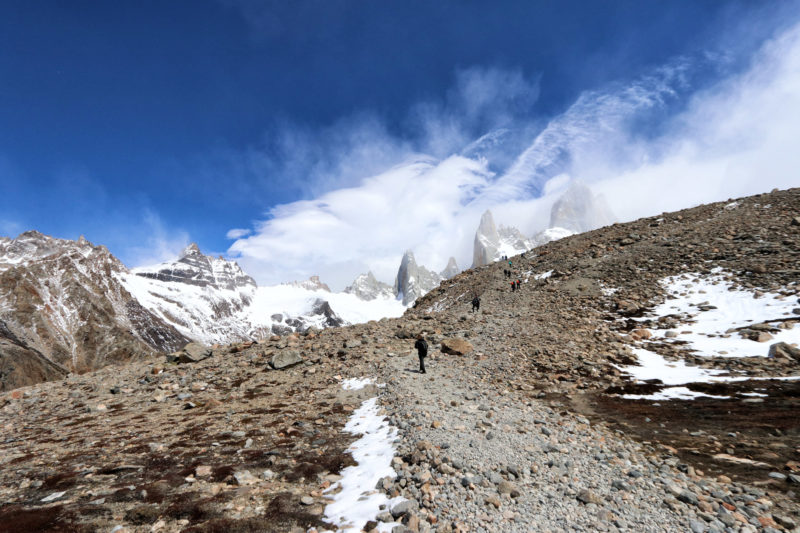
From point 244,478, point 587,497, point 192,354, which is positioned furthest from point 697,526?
point 192,354

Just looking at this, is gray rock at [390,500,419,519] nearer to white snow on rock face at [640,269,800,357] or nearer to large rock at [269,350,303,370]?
large rock at [269,350,303,370]

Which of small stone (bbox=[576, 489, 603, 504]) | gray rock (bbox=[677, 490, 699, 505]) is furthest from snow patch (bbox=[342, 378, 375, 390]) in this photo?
gray rock (bbox=[677, 490, 699, 505])

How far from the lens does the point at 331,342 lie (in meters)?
29.1

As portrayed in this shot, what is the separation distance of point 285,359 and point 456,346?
41.4 ft

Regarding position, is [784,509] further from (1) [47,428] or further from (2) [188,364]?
(2) [188,364]

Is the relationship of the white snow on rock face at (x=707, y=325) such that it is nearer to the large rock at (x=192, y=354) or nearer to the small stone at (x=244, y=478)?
the small stone at (x=244, y=478)

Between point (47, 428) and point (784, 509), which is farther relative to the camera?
point (47, 428)

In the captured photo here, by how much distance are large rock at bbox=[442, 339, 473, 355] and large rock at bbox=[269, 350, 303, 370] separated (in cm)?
1087

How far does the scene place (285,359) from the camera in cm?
2534

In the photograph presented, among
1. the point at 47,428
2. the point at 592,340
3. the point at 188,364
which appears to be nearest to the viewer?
the point at 47,428

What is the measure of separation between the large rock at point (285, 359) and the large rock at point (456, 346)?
10872 mm

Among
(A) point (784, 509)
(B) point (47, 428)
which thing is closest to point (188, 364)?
(B) point (47, 428)

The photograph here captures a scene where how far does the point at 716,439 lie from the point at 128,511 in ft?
56.5

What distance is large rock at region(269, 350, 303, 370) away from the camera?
24.9 m
